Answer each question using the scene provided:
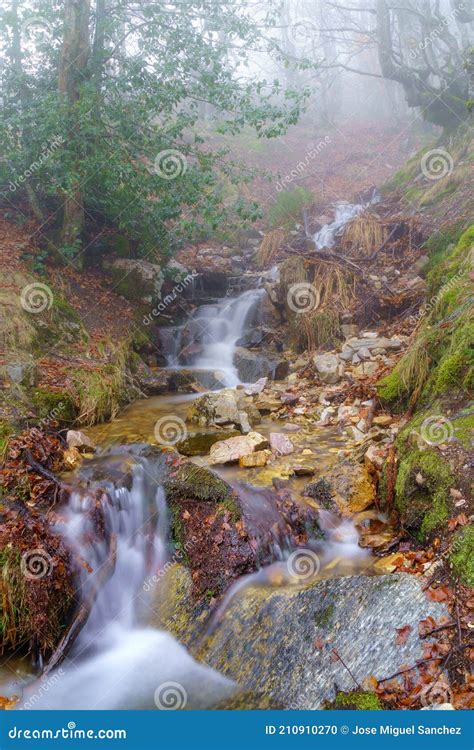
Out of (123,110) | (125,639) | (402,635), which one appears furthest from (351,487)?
(123,110)

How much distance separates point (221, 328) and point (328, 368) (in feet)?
10.4

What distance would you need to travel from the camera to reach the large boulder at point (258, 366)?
7.84 meters

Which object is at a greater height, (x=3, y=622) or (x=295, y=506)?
(x=295, y=506)

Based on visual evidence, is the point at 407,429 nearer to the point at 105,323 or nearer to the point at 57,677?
the point at 57,677

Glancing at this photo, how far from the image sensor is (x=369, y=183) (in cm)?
1675

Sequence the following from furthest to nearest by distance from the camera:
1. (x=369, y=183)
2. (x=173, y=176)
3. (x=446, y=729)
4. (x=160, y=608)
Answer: (x=369, y=183) < (x=173, y=176) < (x=160, y=608) < (x=446, y=729)

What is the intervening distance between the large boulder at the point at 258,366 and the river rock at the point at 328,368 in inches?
26.3

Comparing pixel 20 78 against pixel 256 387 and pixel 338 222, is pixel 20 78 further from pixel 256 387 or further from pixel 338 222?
pixel 338 222

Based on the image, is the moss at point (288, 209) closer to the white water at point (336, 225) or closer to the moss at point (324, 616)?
the white water at point (336, 225)

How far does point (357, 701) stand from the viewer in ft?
8.34

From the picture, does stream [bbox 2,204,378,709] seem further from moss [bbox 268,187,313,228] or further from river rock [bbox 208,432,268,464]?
moss [bbox 268,187,313,228]

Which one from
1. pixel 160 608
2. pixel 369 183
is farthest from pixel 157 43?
pixel 369 183

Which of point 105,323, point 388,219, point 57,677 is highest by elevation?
point 388,219

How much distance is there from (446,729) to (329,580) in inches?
48.0
